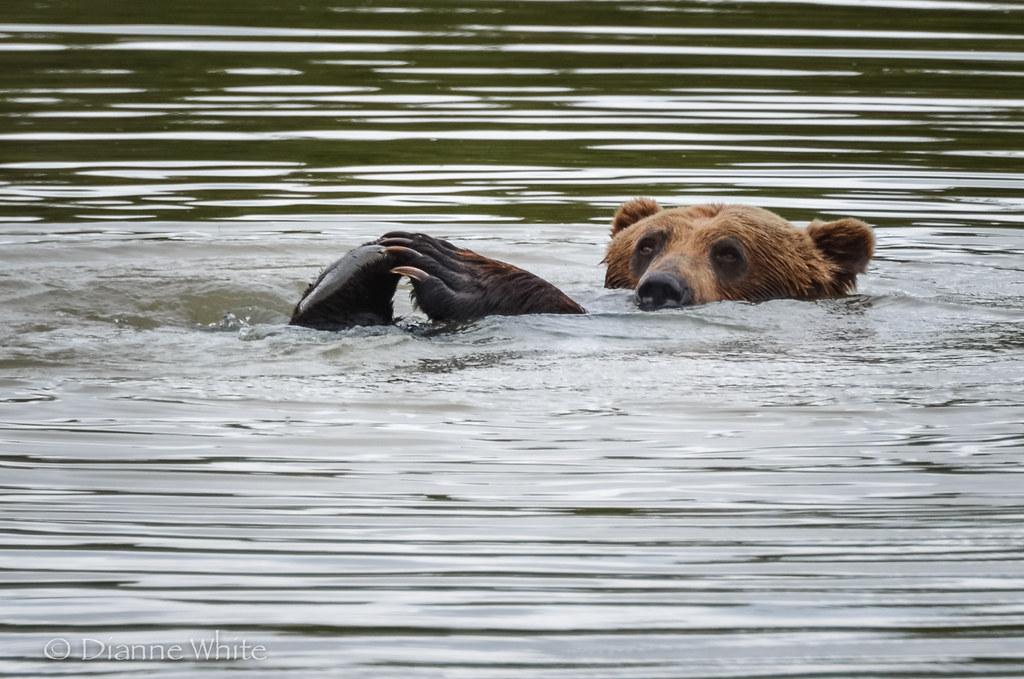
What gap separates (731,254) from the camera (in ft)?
27.9

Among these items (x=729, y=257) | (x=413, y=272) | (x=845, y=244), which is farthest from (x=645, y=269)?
(x=413, y=272)

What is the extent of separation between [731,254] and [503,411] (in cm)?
252

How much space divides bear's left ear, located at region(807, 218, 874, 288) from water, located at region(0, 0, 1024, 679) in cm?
32

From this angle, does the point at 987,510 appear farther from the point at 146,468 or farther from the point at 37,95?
the point at 37,95

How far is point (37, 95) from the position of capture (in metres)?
14.7

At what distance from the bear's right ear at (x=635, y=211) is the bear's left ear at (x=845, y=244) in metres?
0.75

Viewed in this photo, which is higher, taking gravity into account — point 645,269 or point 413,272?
point 413,272

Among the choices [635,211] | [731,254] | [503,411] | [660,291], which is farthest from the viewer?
[635,211]

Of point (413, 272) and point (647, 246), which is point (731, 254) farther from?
point (413, 272)

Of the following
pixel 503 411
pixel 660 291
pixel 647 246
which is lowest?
pixel 503 411

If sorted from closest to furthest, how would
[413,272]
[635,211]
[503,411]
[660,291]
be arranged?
[503,411] < [413,272] < [660,291] < [635,211]

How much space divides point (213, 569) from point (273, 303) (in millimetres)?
4480

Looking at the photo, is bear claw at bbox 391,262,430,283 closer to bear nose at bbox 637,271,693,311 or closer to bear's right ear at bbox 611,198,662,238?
bear nose at bbox 637,271,693,311

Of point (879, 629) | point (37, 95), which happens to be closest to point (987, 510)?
point (879, 629)
